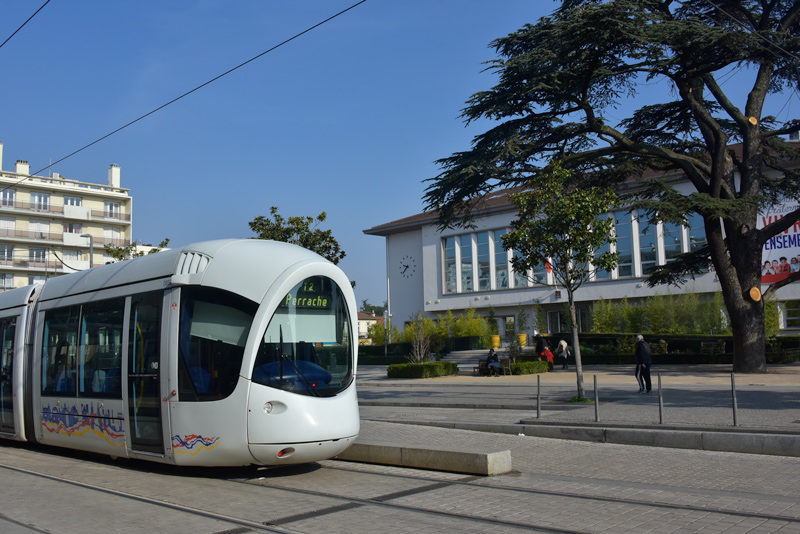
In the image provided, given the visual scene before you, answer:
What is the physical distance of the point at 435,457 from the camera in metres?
9.52

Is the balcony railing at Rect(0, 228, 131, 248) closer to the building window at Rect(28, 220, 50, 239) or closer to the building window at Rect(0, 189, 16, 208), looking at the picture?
the building window at Rect(28, 220, 50, 239)

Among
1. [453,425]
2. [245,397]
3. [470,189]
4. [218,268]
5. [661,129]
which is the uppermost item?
[661,129]

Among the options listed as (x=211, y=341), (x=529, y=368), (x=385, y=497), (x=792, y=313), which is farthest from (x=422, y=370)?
(x=792, y=313)

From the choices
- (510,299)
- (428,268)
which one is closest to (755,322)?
(510,299)

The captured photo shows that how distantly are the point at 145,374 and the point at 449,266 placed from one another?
5246 cm

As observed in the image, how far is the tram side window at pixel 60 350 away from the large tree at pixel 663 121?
38.7 ft

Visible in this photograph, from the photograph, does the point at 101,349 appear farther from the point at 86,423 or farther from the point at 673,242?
the point at 673,242

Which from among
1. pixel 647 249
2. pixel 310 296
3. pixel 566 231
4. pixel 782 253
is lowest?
pixel 310 296

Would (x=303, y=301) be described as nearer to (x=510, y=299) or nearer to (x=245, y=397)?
(x=245, y=397)

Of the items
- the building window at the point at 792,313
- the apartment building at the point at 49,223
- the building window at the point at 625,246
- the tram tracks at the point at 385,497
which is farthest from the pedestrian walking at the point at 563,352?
the apartment building at the point at 49,223

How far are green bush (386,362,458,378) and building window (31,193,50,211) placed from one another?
169 ft

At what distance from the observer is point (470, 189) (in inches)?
841

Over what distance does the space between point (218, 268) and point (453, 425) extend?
23.5 feet

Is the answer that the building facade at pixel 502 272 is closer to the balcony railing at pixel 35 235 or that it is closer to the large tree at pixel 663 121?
the large tree at pixel 663 121
